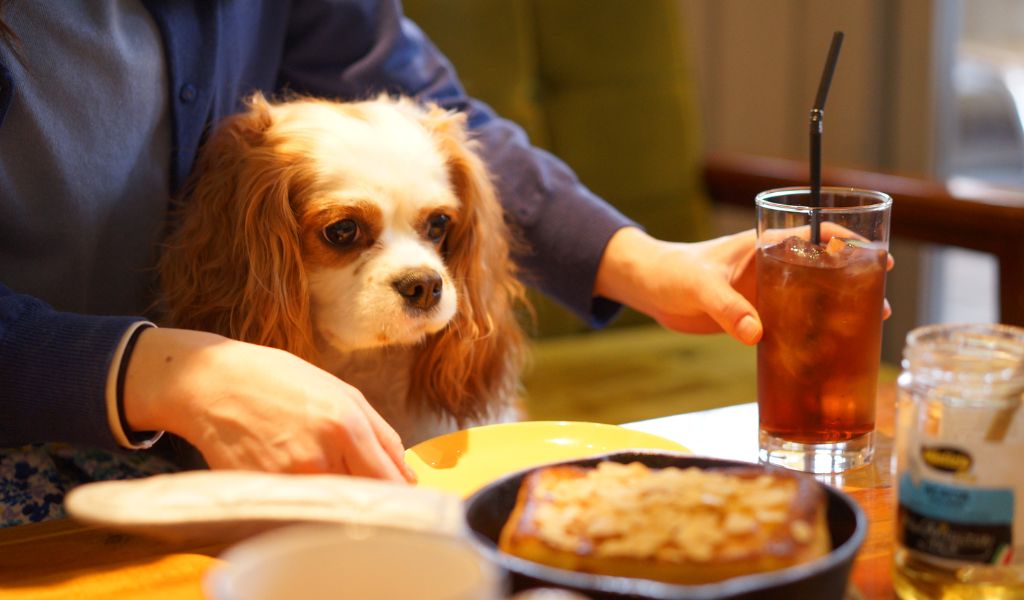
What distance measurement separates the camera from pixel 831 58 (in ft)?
2.82

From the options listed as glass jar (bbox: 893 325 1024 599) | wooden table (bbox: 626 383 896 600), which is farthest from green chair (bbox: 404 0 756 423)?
glass jar (bbox: 893 325 1024 599)

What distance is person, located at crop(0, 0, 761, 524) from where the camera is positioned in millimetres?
741

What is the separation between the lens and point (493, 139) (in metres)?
1.30

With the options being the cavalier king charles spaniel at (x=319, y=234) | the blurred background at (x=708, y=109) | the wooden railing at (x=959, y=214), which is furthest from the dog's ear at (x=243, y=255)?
A: the wooden railing at (x=959, y=214)

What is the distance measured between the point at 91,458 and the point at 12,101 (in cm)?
33

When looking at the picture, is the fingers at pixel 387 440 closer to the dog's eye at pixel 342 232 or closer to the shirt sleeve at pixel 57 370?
the shirt sleeve at pixel 57 370

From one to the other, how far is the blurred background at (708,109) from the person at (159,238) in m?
0.61

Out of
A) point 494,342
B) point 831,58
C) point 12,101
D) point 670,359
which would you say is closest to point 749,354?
point 670,359

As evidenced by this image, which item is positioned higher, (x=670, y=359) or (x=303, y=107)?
(x=303, y=107)

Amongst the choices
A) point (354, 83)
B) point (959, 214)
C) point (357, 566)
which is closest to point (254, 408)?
point (357, 566)

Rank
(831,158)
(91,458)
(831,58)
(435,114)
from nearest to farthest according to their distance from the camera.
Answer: (831,58) → (91,458) → (435,114) → (831,158)

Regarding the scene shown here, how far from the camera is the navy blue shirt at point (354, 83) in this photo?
1059 millimetres

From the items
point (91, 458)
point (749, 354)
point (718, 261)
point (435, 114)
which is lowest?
point (749, 354)

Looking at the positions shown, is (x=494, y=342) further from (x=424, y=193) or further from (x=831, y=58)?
(x=831, y=58)
